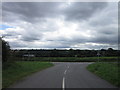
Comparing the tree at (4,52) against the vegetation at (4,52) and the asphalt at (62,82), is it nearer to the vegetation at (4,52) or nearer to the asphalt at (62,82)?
the vegetation at (4,52)

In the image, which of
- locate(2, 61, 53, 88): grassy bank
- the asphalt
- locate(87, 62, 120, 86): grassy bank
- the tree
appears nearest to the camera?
the asphalt

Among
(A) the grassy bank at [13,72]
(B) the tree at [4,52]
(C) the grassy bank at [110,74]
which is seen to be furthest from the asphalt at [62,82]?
(B) the tree at [4,52]

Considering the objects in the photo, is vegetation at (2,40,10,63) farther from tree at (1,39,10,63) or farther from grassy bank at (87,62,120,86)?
grassy bank at (87,62,120,86)

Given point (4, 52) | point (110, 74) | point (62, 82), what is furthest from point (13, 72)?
point (110, 74)

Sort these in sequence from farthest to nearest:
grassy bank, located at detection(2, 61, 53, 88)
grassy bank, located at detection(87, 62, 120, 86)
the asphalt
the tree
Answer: the tree, grassy bank, located at detection(87, 62, 120, 86), grassy bank, located at detection(2, 61, 53, 88), the asphalt

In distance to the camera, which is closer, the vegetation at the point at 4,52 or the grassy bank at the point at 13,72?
the grassy bank at the point at 13,72

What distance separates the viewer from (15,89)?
30.5 ft

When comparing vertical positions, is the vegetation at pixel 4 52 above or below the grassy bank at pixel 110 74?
above

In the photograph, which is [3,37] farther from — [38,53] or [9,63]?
[38,53]

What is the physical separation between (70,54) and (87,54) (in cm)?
1073

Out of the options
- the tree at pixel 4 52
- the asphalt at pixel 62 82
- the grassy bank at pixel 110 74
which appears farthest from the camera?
the tree at pixel 4 52

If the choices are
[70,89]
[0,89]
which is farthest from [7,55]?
[70,89]

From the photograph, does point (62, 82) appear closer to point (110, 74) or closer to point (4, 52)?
point (110, 74)

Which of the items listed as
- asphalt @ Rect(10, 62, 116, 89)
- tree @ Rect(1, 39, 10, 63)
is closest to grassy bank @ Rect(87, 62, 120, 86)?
asphalt @ Rect(10, 62, 116, 89)
